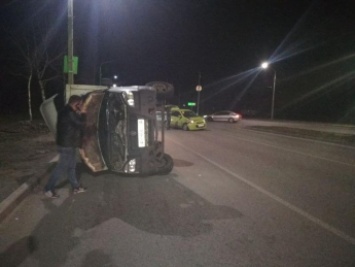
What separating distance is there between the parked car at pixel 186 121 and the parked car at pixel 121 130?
1851 centimetres

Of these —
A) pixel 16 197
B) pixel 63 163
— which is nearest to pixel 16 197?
pixel 16 197

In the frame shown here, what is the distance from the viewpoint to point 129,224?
5.82 m

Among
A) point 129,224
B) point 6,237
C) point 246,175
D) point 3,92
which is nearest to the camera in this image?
point 6,237

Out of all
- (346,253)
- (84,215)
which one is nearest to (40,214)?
(84,215)

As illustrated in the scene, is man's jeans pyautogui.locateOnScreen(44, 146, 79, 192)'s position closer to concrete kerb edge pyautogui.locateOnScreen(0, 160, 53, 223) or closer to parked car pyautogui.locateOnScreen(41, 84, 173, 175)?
concrete kerb edge pyautogui.locateOnScreen(0, 160, 53, 223)

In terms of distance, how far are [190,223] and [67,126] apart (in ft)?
9.83

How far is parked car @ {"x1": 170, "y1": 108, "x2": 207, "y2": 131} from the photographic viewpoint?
2736 centimetres

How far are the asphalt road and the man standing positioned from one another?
0.54m

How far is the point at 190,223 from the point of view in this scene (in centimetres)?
587

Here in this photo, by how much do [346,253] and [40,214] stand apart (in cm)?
463

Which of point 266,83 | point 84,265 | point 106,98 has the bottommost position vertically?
point 84,265

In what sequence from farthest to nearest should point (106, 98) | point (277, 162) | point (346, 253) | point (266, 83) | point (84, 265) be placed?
point (266, 83) < point (277, 162) < point (106, 98) < point (346, 253) < point (84, 265)

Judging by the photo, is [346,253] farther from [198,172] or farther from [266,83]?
[266,83]

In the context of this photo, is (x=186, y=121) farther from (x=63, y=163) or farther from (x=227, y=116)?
(x=63, y=163)
